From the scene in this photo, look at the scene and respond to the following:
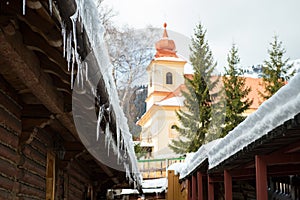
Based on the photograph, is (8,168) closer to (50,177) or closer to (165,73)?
(50,177)

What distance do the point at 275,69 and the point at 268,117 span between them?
27.9 metres

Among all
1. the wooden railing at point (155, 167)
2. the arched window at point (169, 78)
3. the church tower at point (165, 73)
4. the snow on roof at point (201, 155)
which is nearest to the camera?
the snow on roof at point (201, 155)

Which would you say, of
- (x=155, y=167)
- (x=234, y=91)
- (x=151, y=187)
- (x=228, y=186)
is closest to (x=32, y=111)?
(x=228, y=186)

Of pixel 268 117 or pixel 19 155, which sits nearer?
pixel 268 117

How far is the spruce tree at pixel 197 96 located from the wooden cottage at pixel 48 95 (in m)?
23.8

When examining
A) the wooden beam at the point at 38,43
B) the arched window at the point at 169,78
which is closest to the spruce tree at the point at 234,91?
the arched window at the point at 169,78

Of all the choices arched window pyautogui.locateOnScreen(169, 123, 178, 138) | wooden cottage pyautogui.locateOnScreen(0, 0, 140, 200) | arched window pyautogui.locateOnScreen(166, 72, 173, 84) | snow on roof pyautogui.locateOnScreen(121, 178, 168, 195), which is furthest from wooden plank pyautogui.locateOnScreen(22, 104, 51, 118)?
arched window pyautogui.locateOnScreen(166, 72, 173, 84)

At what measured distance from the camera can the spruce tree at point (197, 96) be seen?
30.6m

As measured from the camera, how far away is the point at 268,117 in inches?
127

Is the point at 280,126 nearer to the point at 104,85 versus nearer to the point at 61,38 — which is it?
the point at 104,85

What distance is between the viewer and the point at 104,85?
3.29m

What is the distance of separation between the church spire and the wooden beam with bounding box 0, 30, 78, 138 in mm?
35851

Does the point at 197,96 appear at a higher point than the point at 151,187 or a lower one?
higher

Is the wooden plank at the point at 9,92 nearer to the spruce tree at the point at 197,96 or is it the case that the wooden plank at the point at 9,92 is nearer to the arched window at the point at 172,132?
the spruce tree at the point at 197,96
